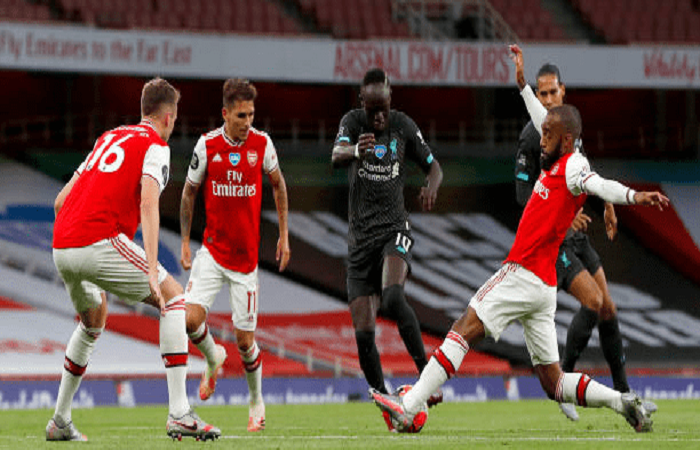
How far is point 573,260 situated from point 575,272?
0.11 m

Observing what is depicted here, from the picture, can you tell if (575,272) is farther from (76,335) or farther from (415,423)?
(76,335)

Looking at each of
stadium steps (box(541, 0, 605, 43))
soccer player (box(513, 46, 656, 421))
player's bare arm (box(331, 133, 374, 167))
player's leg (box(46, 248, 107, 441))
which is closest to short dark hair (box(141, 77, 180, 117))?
player's leg (box(46, 248, 107, 441))

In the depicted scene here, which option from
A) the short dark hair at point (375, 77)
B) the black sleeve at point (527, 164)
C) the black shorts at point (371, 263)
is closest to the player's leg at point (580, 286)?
the black sleeve at point (527, 164)

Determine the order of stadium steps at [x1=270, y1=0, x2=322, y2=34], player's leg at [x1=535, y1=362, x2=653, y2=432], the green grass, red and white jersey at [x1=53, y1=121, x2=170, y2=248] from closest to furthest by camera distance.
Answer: the green grass → red and white jersey at [x1=53, y1=121, x2=170, y2=248] → player's leg at [x1=535, y1=362, x2=653, y2=432] → stadium steps at [x1=270, y1=0, x2=322, y2=34]

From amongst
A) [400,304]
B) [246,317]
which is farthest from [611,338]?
[246,317]

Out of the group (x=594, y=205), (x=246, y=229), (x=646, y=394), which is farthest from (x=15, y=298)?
(x=594, y=205)

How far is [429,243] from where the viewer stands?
25.7 metres

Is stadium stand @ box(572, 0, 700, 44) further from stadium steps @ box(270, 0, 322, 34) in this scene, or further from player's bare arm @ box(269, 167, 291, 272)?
player's bare arm @ box(269, 167, 291, 272)

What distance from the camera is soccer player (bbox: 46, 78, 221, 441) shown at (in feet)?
25.7

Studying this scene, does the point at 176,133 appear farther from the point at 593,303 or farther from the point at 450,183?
the point at 593,303

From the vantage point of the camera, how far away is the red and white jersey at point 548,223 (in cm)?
827

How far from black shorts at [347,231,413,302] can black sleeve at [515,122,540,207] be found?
1.22 m

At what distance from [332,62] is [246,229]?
13.3 meters

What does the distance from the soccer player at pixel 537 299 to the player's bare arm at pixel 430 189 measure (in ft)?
3.14
